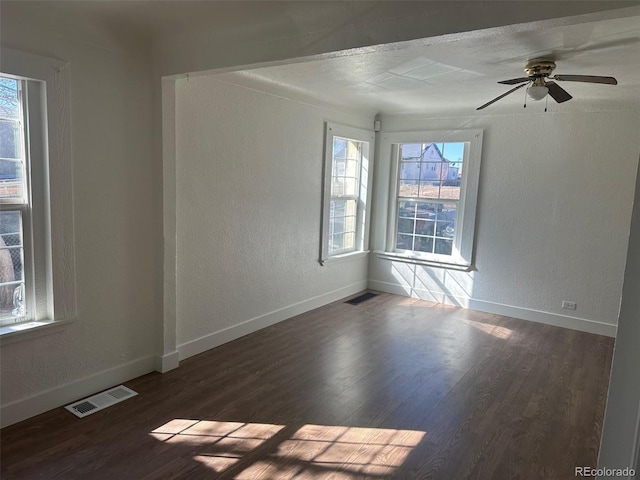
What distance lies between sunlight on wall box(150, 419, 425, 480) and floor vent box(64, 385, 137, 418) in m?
0.49

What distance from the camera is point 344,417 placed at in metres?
2.86

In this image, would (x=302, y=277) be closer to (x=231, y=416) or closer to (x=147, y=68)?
(x=231, y=416)

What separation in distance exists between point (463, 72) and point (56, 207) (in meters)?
3.06

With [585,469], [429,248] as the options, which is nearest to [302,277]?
[429,248]

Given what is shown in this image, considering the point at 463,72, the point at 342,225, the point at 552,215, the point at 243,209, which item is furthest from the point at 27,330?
the point at 552,215

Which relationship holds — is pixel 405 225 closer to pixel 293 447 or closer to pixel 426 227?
pixel 426 227

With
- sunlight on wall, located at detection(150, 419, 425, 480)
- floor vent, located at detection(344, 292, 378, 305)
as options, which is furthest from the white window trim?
floor vent, located at detection(344, 292, 378, 305)

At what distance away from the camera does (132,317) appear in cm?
326

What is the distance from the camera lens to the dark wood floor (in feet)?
7.74

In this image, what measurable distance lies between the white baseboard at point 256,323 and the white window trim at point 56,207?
1.09 meters

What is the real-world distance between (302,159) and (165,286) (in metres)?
2.09

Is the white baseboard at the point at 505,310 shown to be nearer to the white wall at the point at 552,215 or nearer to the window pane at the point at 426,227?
the white wall at the point at 552,215

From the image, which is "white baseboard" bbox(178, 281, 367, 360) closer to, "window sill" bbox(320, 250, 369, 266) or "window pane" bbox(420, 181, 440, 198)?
"window sill" bbox(320, 250, 369, 266)

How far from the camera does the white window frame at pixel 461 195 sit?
17.3ft
